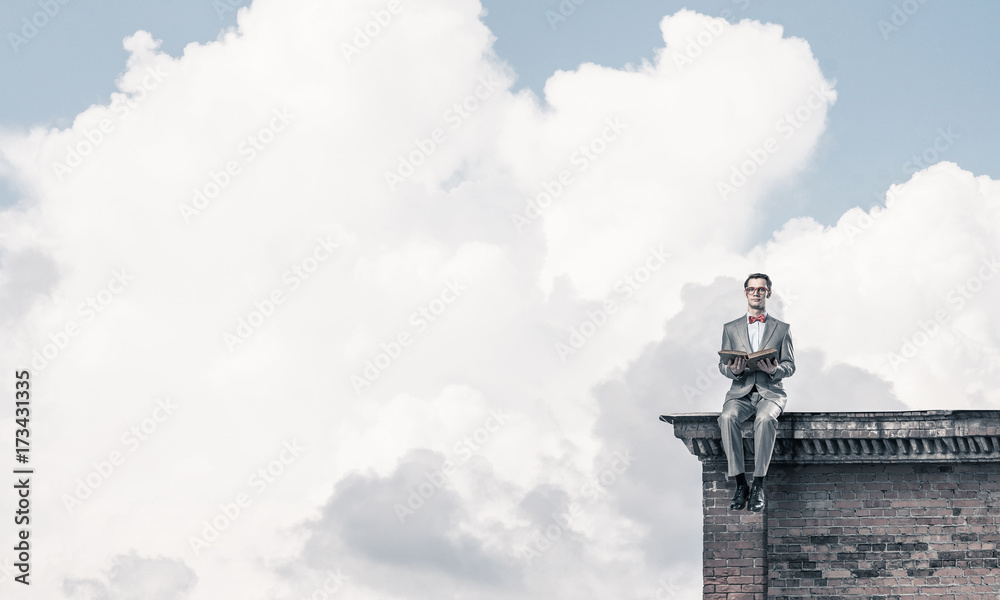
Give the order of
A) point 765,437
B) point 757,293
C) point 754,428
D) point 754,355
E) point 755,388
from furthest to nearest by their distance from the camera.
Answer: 1. point 757,293
2. point 755,388
3. point 754,428
4. point 754,355
5. point 765,437

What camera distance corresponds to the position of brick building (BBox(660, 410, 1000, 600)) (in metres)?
16.2

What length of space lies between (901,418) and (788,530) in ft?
7.35

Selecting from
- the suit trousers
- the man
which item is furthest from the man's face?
the suit trousers

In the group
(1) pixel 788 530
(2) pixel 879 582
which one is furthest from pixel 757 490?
(2) pixel 879 582

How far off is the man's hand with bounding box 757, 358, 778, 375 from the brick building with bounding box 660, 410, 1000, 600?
0.77 m

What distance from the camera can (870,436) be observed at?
16500 mm

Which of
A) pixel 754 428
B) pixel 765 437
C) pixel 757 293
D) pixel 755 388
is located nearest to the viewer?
pixel 765 437

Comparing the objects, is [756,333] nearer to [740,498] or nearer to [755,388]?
[755,388]

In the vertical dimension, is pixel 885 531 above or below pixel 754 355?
below

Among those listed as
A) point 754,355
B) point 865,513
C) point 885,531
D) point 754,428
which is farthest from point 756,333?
point 885,531

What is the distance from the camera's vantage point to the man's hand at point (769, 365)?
16.5 metres

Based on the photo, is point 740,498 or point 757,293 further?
point 757,293

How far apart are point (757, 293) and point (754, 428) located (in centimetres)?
193

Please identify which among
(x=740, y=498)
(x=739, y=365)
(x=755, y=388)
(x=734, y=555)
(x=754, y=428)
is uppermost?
(x=739, y=365)
